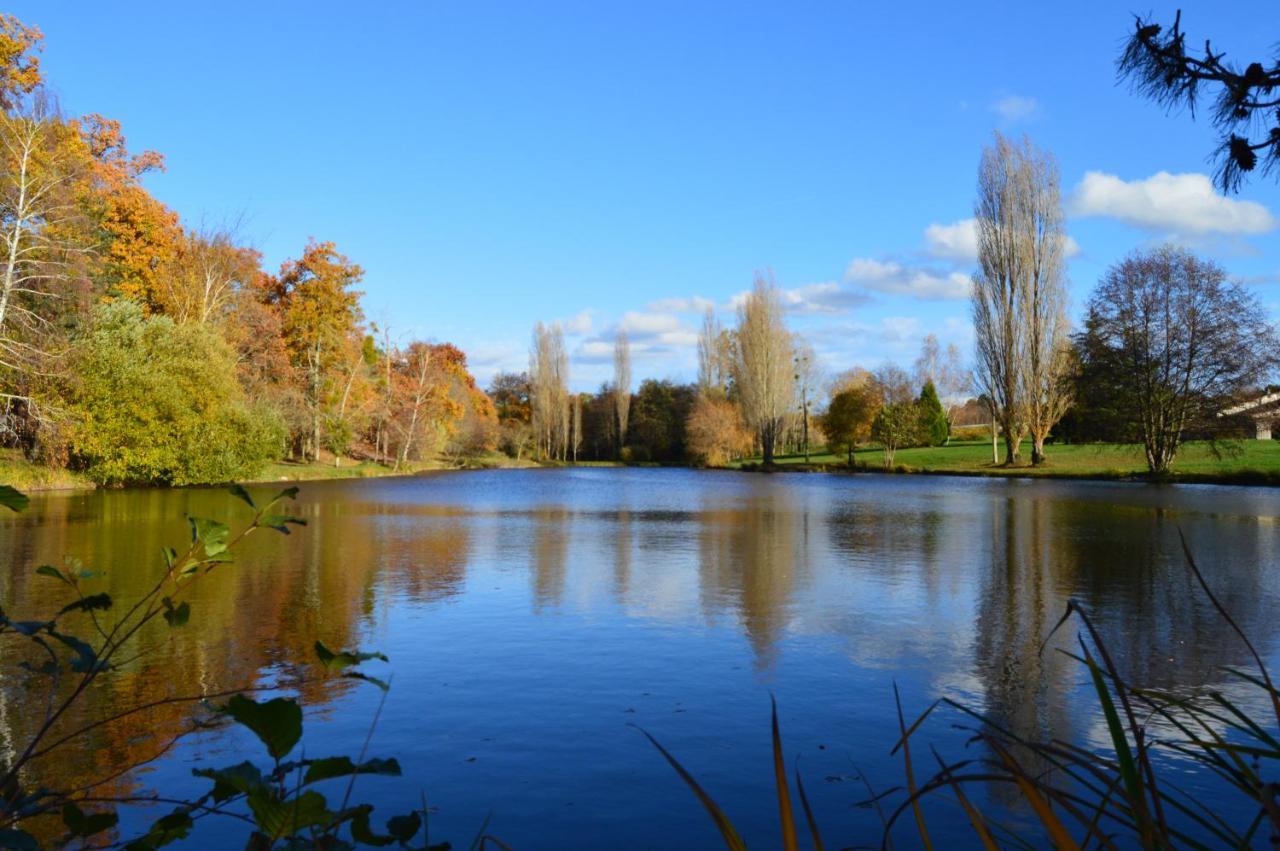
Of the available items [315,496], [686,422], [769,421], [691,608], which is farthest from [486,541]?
[686,422]

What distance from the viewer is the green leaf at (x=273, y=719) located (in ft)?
4.08

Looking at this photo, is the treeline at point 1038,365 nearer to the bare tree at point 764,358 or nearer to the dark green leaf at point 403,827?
the bare tree at point 764,358

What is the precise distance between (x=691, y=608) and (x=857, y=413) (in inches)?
1549

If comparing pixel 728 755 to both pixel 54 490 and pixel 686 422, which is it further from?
pixel 686 422

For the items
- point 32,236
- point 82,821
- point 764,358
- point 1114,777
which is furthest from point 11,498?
point 764,358

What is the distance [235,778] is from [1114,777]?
13.1 feet

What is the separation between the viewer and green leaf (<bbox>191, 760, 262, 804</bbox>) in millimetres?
1261

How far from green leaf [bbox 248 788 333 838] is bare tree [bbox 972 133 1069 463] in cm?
4032

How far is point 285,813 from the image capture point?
1285 mm

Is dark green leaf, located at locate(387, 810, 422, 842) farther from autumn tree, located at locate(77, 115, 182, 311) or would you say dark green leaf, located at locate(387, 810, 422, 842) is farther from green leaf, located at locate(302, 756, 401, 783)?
autumn tree, located at locate(77, 115, 182, 311)

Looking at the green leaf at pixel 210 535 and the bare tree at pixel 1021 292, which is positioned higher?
the bare tree at pixel 1021 292

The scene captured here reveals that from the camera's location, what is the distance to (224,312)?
36.1m

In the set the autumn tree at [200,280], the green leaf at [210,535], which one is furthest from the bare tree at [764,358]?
the green leaf at [210,535]

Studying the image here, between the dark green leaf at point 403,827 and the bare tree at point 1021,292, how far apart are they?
4016 cm
